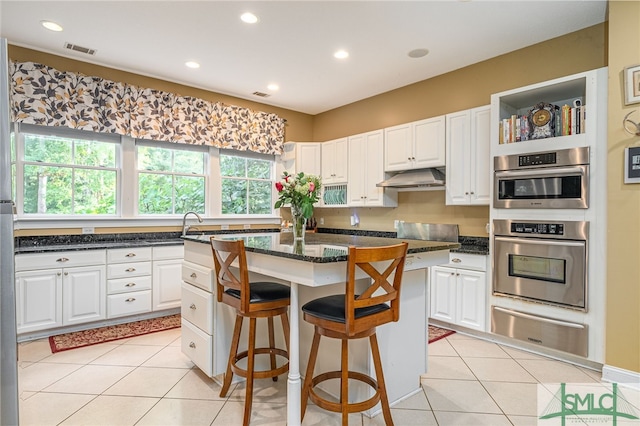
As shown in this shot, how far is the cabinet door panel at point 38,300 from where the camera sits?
3096 millimetres

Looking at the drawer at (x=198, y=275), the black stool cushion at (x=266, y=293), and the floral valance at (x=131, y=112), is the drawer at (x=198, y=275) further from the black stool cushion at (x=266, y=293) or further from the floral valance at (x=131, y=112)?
the floral valance at (x=131, y=112)

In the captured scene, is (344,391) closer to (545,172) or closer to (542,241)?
(542,241)

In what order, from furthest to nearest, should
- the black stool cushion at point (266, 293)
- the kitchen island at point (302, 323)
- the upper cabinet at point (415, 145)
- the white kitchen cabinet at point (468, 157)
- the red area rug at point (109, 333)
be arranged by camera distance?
the upper cabinet at point (415, 145)
the white kitchen cabinet at point (468, 157)
the red area rug at point (109, 333)
the black stool cushion at point (266, 293)
the kitchen island at point (302, 323)

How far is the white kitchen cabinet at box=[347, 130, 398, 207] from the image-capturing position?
4.44 m

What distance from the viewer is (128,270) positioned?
12.0 ft

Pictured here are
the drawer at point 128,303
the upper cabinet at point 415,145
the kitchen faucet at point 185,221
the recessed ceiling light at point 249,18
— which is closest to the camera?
the recessed ceiling light at point 249,18

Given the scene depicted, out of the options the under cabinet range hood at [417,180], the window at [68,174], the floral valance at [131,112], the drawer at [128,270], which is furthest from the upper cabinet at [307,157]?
the drawer at [128,270]

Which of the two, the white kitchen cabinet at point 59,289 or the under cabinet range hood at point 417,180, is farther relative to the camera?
the under cabinet range hood at point 417,180

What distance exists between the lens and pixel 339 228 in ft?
18.0

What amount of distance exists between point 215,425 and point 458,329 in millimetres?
2538

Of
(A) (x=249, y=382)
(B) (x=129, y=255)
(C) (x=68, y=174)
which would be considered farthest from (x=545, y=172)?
(C) (x=68, y=174)

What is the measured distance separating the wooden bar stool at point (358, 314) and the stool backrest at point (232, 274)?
0.36 metres

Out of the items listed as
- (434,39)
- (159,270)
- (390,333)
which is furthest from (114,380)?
(434,39)

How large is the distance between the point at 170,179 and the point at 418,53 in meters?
3.33
